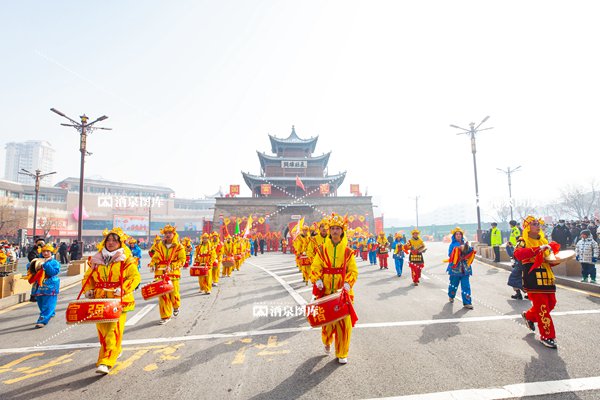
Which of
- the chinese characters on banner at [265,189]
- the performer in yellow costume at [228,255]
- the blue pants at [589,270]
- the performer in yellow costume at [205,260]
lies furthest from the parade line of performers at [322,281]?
the chinese characters on banner at [265,189]

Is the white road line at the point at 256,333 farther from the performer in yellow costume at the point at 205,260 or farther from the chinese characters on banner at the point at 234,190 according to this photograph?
the chinese characters on banner at the point at 234,190

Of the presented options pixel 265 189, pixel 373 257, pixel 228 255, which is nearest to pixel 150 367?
pixel 228 255

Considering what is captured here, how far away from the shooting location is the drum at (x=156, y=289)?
19.0 feet

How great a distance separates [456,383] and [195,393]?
8.94ft

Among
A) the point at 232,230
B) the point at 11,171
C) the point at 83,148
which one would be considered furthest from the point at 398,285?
the point at 11,171

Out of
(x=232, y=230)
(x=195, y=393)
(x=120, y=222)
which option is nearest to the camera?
(x=195, y=393)

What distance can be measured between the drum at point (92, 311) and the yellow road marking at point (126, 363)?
1.93 ft

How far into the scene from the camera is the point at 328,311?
381 centimetres

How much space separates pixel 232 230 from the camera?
33.9 meters

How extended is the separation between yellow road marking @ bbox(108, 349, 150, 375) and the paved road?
0.5 inches

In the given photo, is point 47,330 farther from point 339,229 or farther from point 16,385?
point 339,229

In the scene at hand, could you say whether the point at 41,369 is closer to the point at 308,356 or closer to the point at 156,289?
the point at 156,289

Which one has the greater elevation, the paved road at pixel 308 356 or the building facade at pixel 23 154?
the building facade at pixel 23 154

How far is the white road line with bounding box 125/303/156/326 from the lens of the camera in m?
6.08
